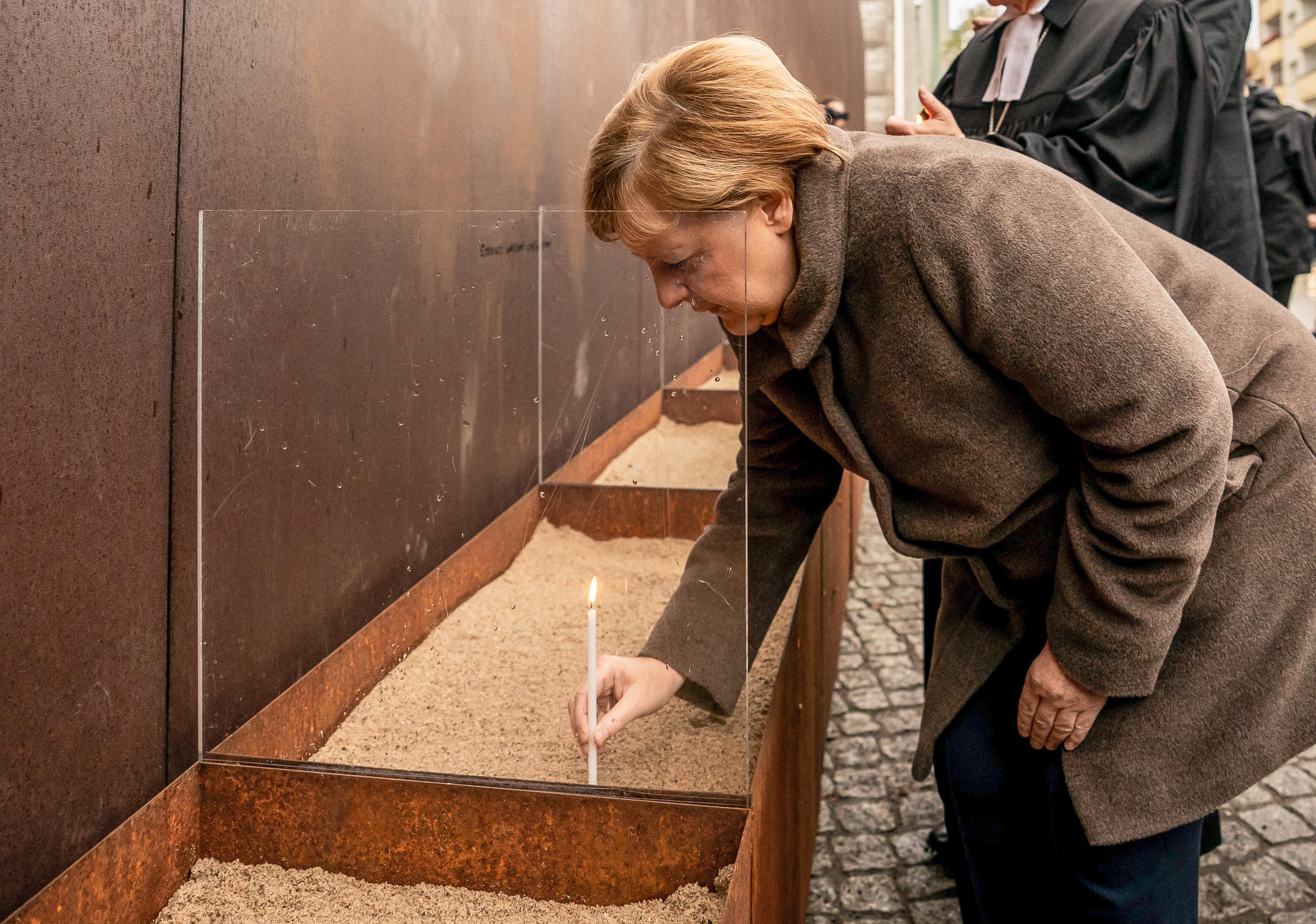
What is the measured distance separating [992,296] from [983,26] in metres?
1.68

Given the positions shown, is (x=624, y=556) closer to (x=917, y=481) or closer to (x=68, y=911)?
(x=917, y=481)

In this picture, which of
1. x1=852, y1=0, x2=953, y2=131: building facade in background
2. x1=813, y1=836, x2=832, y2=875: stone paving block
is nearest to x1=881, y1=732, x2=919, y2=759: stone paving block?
x1=813, y1=836, x2=832, y2=875: stone paving block

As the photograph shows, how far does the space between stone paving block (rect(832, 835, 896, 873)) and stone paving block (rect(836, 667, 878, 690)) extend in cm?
100

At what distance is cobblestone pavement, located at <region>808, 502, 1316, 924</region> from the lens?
2.56 metres

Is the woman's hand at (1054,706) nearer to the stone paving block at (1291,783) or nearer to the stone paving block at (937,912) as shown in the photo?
the stone paving block at (937,912)

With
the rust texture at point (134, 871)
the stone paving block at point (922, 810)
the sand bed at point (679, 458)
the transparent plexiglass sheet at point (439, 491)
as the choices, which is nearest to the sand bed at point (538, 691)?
the transparent plexiglass sheet at point (439, 491)

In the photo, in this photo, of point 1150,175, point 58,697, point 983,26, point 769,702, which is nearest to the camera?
point 58,697

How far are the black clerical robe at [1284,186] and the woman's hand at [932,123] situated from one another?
1727mm

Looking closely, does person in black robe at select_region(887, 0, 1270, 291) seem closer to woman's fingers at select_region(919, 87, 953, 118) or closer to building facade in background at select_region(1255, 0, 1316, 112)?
woman's fingers at select_region(919, 87, 953, 118)

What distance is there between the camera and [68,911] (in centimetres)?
128

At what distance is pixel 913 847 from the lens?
2.85 meters

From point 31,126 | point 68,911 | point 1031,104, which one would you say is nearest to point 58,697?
point 68,911

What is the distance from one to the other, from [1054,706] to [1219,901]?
140 cm

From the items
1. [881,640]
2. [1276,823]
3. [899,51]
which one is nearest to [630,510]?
[1276,823]
